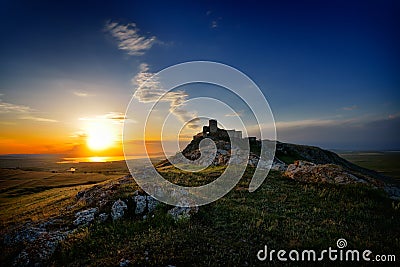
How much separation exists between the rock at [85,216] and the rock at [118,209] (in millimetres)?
1303

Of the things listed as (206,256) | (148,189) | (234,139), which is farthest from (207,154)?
(206,256)

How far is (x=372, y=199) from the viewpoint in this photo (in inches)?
706

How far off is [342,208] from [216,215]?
924cm

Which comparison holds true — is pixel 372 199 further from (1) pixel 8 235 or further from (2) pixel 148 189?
(1) pixel 8 235

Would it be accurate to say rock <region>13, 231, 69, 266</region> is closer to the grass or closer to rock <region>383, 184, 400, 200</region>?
the grass

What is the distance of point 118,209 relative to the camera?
15.2m

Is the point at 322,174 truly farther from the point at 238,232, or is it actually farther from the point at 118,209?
the point at 118,209

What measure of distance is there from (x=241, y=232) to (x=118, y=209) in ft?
27.0

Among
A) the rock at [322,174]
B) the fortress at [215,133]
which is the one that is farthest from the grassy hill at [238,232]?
the fortress at [215,133]

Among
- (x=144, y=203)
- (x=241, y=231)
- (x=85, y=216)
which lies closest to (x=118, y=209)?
(x=144, y=203)

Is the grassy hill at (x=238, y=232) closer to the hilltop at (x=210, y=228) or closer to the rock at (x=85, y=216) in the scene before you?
the hilltop at (x=210, y=228)

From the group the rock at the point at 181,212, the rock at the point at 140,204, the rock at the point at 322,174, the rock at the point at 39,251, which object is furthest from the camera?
the rock at the point at 322,174

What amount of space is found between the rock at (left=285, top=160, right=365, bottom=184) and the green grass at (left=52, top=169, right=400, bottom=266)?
8.35 ft

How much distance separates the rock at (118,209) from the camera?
579 inches
